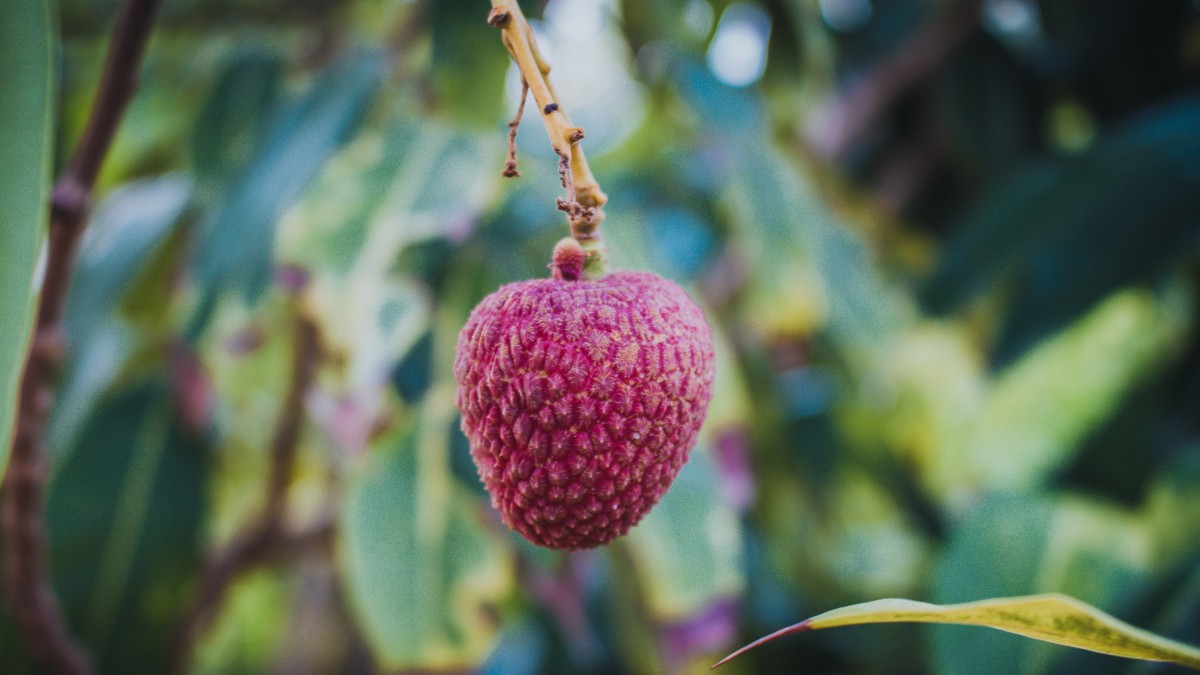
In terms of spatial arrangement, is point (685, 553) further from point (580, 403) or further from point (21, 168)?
point (21, 168)

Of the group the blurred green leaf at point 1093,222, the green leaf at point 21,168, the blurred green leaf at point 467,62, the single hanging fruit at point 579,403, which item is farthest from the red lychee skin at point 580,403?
the blurred green leaf at point 1093,222

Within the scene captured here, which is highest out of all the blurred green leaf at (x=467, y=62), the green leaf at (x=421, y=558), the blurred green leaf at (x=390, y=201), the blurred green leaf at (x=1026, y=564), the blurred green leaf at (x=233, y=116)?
the blurred green leaf at (x=233, y=116)

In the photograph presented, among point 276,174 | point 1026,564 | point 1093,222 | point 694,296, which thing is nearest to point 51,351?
point 276,174

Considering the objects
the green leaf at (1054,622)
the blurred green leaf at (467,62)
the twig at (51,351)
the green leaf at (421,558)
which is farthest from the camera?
the blurred green leaf at (467,62)

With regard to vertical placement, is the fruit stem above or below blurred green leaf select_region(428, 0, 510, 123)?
below

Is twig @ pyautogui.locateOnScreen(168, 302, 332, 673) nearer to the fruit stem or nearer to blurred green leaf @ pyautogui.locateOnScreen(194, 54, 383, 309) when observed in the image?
blurred green leaf @ pyautogui.locateOnScreen(194, 54, 383, 309)

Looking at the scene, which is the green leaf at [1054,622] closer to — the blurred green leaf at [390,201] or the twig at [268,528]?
the blurred green leaf at [390,201]

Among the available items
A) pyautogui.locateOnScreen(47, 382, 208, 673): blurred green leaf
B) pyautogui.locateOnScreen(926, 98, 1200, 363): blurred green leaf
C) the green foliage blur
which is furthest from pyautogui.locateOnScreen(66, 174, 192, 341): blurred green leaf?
pyautogui.locateOnScreen(926, 98, 1200, 363): blurred green leaf
